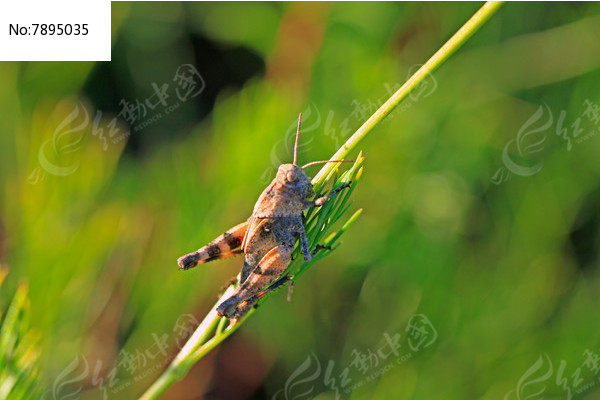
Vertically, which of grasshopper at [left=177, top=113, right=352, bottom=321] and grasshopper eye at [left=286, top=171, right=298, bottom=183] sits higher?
grasshopper eye at [left=286, top=171, right=298, bottom=183]

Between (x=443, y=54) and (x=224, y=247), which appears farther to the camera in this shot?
(x=224, y=247)

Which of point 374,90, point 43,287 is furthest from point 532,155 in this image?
point 43,287

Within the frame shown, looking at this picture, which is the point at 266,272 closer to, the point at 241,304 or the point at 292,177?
the point at 241,304

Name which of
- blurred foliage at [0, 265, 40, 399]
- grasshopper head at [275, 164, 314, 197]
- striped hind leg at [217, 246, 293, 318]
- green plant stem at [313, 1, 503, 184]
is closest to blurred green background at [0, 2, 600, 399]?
grasshopper head at [275, 164, 314, 197]

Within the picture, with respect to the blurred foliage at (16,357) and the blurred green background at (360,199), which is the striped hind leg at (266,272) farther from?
the blurred foliage at (16,357)

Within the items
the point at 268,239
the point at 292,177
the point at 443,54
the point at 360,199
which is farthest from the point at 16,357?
the point at 360,199

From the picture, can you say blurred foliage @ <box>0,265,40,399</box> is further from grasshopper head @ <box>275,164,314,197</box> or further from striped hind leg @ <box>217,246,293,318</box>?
grasshopper head @ <box>275,164,314,197</box>
